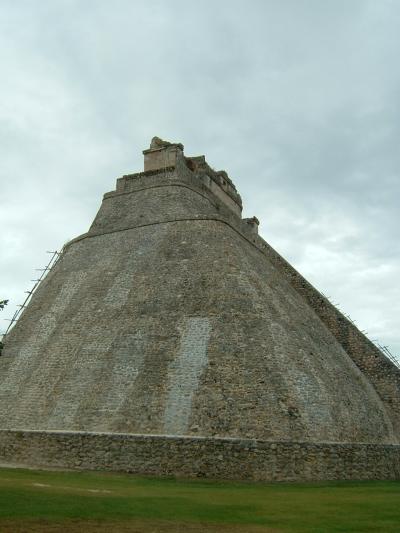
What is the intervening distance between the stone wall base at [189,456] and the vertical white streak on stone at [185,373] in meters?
0.70

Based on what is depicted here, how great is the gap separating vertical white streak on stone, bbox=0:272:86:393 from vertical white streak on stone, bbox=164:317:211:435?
586 cm

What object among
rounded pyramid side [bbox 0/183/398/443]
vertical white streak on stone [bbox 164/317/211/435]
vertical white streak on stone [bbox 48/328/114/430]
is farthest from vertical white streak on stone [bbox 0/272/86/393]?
vertical white streak on stone [bbox 164/317/211/435]

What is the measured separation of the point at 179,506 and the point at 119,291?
12.1 meters

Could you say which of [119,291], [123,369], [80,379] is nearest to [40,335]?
[119,291]

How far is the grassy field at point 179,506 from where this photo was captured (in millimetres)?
9305

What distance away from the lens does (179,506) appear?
1113 centimetres

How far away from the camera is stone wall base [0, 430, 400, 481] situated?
53.1 feet

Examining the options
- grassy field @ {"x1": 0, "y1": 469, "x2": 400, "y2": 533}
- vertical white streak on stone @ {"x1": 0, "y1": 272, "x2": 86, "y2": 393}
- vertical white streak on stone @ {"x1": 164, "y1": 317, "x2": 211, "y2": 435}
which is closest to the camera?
grassy field @ {"x1": 0, "y1": 469, "x2": 400, "y2": 533}

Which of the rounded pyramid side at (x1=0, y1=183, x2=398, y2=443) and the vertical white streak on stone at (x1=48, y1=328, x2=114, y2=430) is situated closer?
the rounded pyramid side at (x1=0, y1=183, x2=398, y2=443)

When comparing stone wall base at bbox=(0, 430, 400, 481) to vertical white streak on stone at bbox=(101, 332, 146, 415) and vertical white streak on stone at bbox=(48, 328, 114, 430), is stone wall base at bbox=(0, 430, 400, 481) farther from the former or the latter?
vertical white streak on stone at bbox=(101, 332, 146, 415)

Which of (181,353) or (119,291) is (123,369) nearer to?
(181,353)

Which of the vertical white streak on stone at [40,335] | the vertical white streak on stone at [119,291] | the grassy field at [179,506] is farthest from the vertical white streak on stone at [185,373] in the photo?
the vertical white streak on stone at [40,335]

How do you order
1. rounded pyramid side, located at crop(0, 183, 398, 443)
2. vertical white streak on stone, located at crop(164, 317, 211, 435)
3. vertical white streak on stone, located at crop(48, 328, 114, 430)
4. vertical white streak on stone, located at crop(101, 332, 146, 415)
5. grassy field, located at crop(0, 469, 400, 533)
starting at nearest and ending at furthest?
grassy field, located at crop(0, 469, 400, 533), vertical white streak on stone, located at crop(164, 317, 211, 435), rounded pyramid side, located at crop(0, 183, 398, 443), vertical white streak on stone, located at crop(101, 332, 146, 415), vertical white streak on stone, located at crop(48, 328, 114, 430)

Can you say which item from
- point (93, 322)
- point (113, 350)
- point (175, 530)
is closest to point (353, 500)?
point (175, 530)
